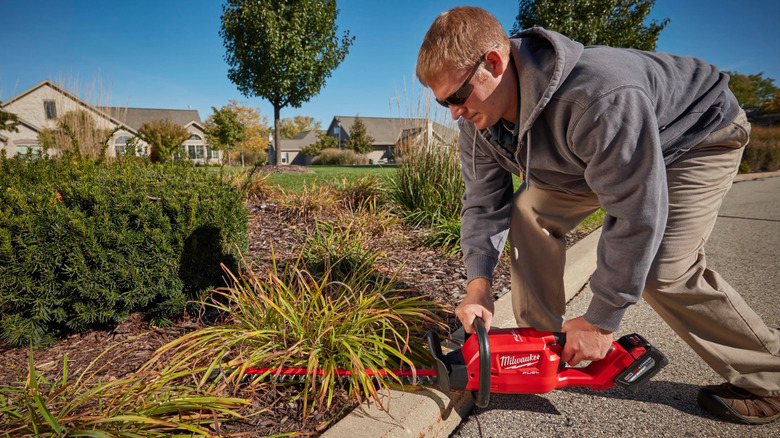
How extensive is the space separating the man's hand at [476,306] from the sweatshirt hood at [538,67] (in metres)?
0.62

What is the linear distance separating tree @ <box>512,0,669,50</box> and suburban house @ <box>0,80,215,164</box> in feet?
52.8

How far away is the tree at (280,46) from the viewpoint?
57.2ft

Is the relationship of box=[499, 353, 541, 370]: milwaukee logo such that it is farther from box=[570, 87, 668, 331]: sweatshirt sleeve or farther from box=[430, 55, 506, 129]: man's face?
box=[430, 55, 506, 129]: man's face

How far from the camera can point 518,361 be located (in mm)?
1571

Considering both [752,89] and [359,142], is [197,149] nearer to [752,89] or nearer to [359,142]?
[359,142]

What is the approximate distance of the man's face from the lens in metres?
1.46

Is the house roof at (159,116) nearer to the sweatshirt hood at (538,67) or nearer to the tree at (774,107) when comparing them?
the sweatshirt hood at (538,67)

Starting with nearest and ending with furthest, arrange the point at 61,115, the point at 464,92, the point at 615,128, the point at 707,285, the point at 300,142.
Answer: the point at 615,128 < the point at 464,92 < the point at 707,285 < the point at 61,115 < the point at 300,142

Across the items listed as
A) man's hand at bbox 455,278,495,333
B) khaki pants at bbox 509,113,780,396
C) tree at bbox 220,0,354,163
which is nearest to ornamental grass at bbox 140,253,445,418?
man's hand at bbox 455,278,495,333

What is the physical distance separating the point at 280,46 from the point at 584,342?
19.1 meters

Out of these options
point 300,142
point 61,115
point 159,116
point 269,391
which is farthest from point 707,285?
point 300,142

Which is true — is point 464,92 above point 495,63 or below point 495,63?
below

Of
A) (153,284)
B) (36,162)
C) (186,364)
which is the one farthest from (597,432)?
(36,162)

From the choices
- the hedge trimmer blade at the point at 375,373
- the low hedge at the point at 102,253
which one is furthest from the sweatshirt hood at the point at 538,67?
the low hedge at the point at 102,253
